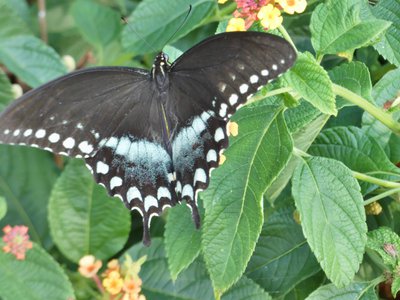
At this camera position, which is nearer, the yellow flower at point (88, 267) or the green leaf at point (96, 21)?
the yellow flower at point (88, 267)

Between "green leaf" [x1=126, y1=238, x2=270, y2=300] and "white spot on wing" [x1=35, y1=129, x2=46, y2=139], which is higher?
"white spot on wing" [x1=35, y1=129, x2=46, y2=139]

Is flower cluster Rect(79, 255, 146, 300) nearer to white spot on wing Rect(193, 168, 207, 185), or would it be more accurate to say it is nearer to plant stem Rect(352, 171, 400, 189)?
white spot on wing Rect(193, 168, 207, 185)

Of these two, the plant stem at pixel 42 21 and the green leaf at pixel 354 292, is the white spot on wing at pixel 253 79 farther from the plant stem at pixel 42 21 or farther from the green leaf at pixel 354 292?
the plant stem at pixel 42 21

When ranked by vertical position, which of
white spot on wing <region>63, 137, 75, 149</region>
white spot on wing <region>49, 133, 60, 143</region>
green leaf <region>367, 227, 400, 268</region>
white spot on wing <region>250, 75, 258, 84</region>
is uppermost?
white spot on wing <region>250, 75, 258, 84</region>

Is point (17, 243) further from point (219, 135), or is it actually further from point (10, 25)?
point (10, 25)

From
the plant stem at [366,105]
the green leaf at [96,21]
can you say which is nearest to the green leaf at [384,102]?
the plant stem at [366,105]

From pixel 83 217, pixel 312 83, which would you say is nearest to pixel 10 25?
pixel 83 217

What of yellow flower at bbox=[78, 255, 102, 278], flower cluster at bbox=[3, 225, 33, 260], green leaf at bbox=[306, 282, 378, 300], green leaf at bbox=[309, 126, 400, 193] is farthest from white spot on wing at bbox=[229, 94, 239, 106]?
flower cluster at bbox=[3, 225, 33, 260]
